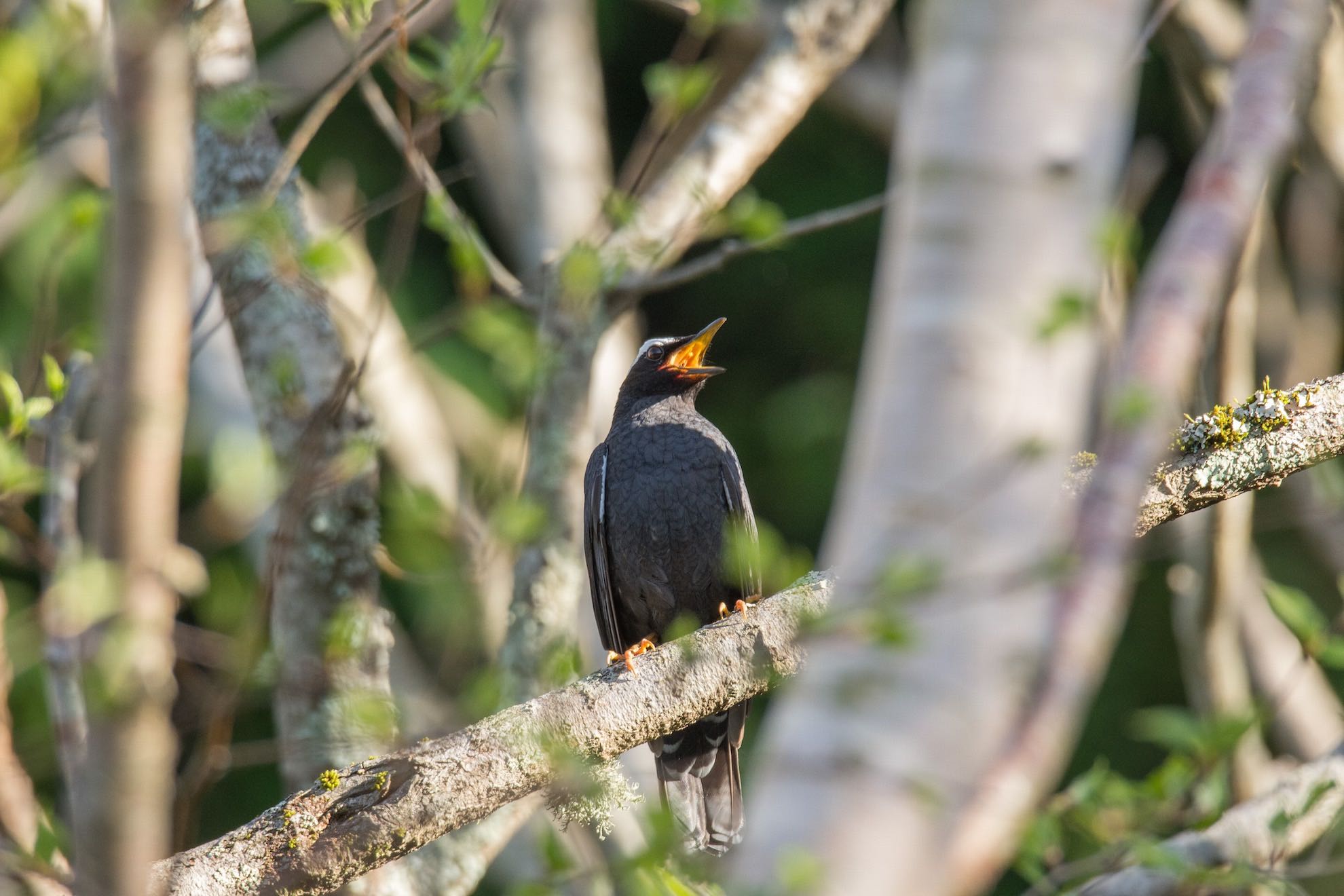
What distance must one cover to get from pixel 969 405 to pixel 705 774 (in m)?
4.39

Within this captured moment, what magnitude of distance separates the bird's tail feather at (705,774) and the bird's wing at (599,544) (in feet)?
2.29

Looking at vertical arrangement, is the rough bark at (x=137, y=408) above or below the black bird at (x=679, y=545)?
below

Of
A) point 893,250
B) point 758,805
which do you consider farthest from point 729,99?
point 758,805

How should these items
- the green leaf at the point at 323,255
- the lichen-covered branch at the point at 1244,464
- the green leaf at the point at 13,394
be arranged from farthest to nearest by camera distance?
the lichen-covered branch at the point at 1244,464, the green leaf at the point at 13,394, the green leaf at the point at 323,255

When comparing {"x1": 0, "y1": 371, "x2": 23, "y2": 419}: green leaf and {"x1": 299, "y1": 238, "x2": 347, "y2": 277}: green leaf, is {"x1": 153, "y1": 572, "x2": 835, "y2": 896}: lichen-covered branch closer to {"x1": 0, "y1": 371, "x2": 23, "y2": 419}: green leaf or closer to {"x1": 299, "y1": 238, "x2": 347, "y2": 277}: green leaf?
{"x1": 299, "y1": 238, "x2": 347, "y2": 277}: green leaf

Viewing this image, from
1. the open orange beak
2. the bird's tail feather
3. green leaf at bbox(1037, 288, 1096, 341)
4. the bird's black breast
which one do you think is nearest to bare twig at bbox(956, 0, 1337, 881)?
green leaf at bbox(1037, 288, 1096, 341)

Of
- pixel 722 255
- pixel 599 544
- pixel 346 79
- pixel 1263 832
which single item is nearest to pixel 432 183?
pixel 346 79

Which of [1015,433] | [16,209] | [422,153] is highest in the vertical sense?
[16,209]

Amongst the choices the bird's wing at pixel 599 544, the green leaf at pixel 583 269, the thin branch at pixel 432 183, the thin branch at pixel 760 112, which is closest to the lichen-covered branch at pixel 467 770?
the green leaf at pixel 583 269

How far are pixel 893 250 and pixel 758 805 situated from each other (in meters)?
0.86

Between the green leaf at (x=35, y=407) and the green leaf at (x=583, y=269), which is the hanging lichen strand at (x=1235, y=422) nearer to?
the green leaf at (x=583, y=269)

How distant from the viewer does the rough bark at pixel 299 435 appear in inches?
158

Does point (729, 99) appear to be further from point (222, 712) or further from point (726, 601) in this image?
point (222, 712)

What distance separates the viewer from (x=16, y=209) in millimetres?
7719
